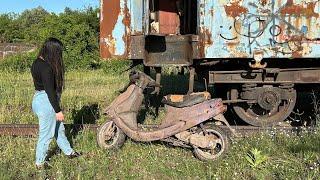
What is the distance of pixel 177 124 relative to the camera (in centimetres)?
632

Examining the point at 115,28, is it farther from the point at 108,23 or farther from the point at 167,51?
the point at 167,51

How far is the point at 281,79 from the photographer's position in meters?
7.58

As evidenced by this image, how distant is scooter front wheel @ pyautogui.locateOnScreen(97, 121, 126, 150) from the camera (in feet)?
21.7

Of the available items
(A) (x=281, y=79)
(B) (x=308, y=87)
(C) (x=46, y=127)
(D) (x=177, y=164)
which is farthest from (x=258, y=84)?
(C) (x=46, y=127)

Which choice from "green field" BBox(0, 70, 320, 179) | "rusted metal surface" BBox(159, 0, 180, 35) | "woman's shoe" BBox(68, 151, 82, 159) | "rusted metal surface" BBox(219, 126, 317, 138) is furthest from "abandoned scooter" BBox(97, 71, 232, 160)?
"rusted metal surface" BBox(159, 0, 180, 35)

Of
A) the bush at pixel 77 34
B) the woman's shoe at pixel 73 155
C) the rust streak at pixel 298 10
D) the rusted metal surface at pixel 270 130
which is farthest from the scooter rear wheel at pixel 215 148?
the bush at pixel 77 34

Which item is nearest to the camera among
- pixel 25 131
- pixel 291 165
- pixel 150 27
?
pixel 291 165

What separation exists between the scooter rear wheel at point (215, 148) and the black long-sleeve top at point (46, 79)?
199cm

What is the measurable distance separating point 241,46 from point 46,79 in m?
3.20

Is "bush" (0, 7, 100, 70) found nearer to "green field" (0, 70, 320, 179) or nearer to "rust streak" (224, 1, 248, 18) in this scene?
"green field" (0, 70, 320, 179)

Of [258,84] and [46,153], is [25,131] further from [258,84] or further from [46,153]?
[258,84]

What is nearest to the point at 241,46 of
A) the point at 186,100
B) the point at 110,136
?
the point at 186,100

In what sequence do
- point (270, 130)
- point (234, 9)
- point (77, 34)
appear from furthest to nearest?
point (77, 34) → point (234, 9) → point (270, 130)

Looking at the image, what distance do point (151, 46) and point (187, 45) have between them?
0.66 metres
